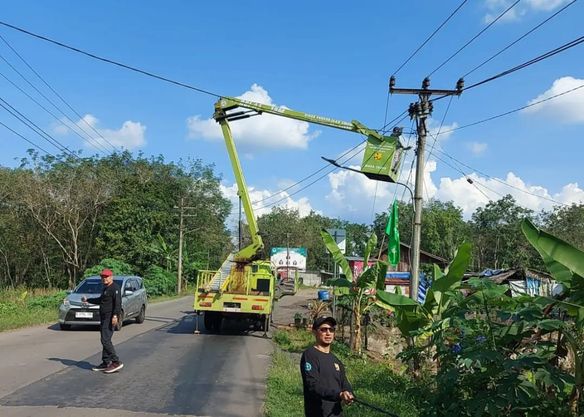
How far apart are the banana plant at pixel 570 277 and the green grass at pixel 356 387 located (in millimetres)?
1830

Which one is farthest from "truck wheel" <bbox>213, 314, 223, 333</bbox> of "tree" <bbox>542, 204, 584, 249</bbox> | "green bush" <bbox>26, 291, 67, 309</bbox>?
"tree" <bbox>542, 204, 584, 249</bbox>

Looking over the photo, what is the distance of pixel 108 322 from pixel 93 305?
677 cm

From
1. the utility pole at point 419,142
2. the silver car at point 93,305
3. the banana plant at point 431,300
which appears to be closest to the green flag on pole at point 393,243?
the utility pole at point 419,142

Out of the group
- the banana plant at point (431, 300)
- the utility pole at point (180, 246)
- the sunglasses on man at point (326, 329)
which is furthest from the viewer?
the utility pole at point (180, 246)

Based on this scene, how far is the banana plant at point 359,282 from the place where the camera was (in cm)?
1177

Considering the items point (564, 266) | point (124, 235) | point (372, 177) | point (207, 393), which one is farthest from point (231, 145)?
point (124, 235)

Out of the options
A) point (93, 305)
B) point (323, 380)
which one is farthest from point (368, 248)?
point (323, 380)

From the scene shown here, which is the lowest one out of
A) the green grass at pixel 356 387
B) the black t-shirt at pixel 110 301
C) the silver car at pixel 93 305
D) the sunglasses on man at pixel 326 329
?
the green grass at pixel 356 387

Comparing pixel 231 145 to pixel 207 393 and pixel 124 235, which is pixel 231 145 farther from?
pixel 124 235

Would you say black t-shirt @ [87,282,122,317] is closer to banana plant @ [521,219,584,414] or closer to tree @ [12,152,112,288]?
banana plant @ [521,219,584,414]

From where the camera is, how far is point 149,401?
7.93m

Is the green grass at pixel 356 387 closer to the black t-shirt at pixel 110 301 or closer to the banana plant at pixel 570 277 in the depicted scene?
the banana plant at pixel 570 277

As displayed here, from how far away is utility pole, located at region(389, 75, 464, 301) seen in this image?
14.8 metres

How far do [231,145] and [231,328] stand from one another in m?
6.12
